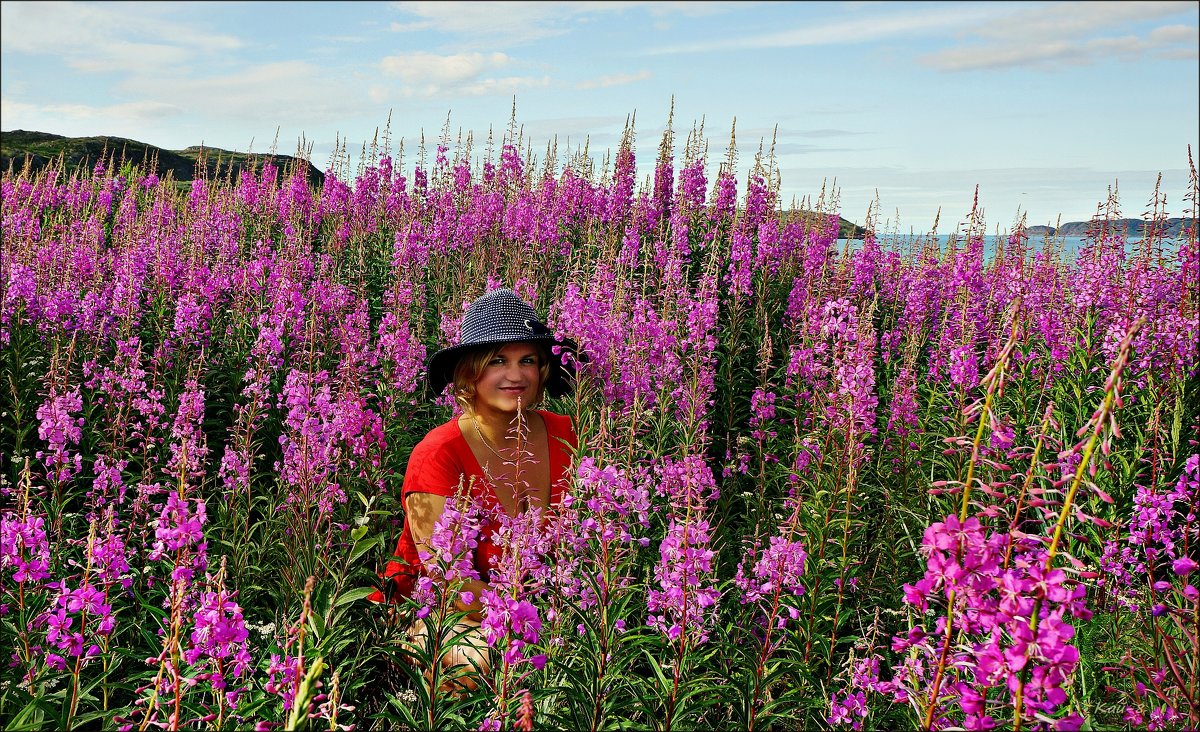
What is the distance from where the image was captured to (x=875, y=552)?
5191 millimetres

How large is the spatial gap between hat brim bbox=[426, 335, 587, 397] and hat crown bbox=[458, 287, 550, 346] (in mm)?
40

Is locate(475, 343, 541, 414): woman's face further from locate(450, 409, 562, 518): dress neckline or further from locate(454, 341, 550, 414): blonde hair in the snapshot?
locate(450, 409, 562, 518): dress neckline

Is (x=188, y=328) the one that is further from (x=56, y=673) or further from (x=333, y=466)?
(x=56, y=673)

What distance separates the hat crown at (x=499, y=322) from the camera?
4.40 metres


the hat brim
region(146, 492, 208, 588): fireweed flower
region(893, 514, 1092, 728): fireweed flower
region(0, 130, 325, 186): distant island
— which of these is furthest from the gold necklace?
region(0, 130, 325, 186): distant island

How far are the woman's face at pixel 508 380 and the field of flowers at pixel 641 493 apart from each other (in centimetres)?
42

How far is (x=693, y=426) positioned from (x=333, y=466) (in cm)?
218

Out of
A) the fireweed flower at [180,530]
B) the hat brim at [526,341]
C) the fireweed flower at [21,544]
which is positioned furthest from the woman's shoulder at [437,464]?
the fireweed flower at [21,544]

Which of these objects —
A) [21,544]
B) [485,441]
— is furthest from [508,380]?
[21,544]

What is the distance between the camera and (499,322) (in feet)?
14.7

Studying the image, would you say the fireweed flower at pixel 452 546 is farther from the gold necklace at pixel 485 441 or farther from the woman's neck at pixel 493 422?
the woman's neck at pixel 493 422

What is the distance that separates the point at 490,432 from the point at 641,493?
175 cm

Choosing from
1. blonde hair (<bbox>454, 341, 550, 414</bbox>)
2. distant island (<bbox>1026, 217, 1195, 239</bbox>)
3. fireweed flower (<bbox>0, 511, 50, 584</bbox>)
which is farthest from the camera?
distant island (<bbox>1026, 217, 1195, 239</bbox>)

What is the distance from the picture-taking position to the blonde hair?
4.52m
